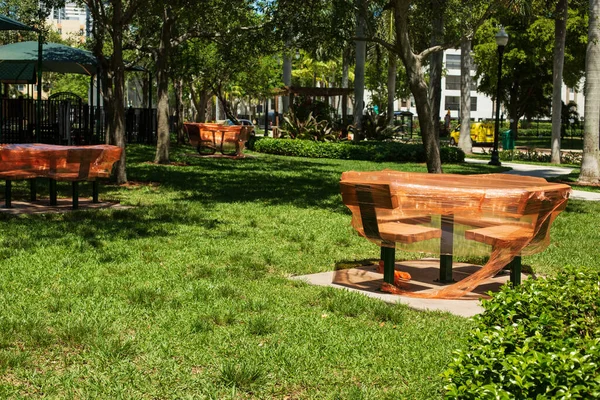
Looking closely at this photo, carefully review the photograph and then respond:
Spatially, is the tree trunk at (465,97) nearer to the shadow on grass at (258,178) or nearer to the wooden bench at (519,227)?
the shadow on grass at (258,178)

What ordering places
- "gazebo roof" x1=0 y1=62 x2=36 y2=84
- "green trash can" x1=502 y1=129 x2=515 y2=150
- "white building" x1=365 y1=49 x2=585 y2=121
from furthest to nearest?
"white building" x1=365 y1=49 x2=585 y2=121 → "green trash can" x1=502 y1=129 x2=515 y2=150 → "gazebo roof" x1=0 y1=62 x2=36 y2=84

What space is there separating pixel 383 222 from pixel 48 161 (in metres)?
6.06

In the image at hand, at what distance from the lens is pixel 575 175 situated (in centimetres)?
2153

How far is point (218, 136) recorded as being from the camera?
2525 centimetres

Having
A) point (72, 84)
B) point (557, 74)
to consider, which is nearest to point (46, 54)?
point (557, 74)

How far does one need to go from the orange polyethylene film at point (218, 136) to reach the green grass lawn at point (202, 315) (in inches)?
561

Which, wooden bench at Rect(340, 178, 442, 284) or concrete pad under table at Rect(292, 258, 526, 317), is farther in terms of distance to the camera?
wooden bench at Rect(340, 178, 442, 284)

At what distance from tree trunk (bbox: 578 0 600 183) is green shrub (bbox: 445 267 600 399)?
15.4 meters

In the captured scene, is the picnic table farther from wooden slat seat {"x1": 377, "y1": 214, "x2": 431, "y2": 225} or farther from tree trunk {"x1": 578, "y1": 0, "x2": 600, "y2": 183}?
tree trunk {"x1": 578, "y1": 0, "x2": 600, "y2": 183}

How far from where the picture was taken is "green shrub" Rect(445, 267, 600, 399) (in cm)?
255

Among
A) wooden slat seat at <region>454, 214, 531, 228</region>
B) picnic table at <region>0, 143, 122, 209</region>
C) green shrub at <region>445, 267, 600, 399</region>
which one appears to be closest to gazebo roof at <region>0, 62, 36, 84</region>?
picnic table at <region>0, 143, 122, 209</region>

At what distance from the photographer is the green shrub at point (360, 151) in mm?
26156

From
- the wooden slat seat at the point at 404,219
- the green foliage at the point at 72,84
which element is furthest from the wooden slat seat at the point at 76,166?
the green foliage at the point at 72,84

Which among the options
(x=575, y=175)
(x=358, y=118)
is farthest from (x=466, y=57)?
(x=575, y=175)
